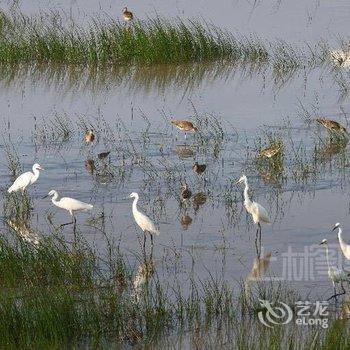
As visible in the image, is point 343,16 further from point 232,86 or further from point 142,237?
point 142,237

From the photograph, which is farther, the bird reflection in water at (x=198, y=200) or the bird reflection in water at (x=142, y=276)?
the bird reflection in water at (x=198, y=200)

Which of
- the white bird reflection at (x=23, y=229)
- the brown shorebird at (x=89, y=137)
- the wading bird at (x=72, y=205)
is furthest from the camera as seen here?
the brown shorebird at (x=89, y=137)

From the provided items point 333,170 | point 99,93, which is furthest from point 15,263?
point 99,93

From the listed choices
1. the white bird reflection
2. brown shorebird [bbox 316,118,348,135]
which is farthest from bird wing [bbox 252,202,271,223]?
brown shorebird [bbox 316,118,348,135]

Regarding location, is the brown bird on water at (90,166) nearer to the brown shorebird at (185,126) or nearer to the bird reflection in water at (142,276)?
the brown shorebird at (185,126)

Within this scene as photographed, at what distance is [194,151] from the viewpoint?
14.4 metres

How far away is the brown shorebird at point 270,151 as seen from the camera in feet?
42.4

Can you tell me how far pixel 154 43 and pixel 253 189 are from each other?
7526 mm

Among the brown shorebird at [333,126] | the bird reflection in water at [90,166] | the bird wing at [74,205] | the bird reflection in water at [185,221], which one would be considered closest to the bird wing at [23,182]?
the bird wing at [74,205]

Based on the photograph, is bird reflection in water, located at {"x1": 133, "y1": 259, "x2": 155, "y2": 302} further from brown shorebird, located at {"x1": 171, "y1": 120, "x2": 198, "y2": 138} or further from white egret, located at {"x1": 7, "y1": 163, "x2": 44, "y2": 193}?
brown shorebird, located at {"x1": 171, "y1": 120, "x2": 198, "y2": 138}

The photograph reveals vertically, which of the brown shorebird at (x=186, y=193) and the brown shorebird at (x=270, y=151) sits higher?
the brown shorebird at (x=270, y=151)

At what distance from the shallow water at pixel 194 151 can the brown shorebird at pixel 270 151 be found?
0.25 m

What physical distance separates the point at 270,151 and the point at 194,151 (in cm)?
167

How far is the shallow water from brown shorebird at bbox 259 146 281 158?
254 mm
